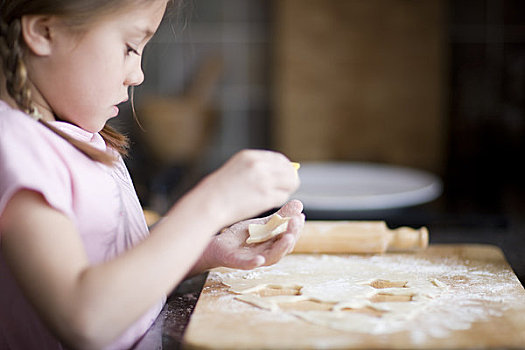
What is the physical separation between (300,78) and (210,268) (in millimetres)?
2028

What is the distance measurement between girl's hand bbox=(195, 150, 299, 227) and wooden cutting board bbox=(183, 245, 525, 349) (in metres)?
0.12

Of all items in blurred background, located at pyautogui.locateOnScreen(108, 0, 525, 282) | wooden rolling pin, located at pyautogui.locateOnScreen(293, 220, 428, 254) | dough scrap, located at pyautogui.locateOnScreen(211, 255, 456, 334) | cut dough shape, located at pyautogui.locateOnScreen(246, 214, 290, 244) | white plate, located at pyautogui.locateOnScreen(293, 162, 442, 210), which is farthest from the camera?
blurred background, located at pyautogui.locateOnScreen(108, 0, 525, 282)

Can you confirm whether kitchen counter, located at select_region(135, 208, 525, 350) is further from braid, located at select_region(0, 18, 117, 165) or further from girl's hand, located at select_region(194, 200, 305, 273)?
braid, located at select_region(0, 18, 117, 165)

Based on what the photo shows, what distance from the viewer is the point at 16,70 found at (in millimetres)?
695

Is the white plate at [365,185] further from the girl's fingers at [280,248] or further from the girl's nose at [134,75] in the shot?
the girl's nose at [134,75]

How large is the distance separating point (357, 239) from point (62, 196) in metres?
0.51

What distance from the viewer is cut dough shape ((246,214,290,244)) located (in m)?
0.85

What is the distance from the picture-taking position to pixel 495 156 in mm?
2752

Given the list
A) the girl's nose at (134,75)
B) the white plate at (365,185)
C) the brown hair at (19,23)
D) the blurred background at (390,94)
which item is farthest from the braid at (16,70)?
the blurred background at (390,94)

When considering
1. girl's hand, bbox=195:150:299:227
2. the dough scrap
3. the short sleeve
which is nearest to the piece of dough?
the dough scrap

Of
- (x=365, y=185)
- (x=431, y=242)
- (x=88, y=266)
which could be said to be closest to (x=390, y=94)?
(x=365, y=185)

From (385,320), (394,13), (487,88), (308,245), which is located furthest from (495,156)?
(385,320)

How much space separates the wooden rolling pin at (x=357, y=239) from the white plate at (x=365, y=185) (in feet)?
1.45

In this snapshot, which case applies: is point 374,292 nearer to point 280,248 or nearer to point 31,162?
point 280,248
